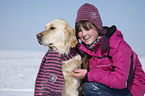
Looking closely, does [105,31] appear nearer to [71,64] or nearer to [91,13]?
[91,13]

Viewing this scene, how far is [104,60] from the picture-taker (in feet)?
6.63

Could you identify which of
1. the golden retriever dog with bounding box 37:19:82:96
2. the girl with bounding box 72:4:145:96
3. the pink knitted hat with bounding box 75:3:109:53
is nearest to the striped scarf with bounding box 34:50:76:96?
the golden retriever dog with bounding box 37:19:82:96

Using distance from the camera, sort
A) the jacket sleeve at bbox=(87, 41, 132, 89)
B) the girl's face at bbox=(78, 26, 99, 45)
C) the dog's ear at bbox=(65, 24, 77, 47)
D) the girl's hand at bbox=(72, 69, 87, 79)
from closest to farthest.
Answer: the jacket sleeve at bbox=(87, 41, 132, 89) < the girl's hand at bbox=(72, 69, 87, 79) < the girl's face at bbox=(78, 26, 99, 45) < the dog's ear at bbox=(65, 24, 77, 47)

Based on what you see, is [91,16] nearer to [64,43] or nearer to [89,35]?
[89,35]

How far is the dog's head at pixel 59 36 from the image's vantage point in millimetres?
2123

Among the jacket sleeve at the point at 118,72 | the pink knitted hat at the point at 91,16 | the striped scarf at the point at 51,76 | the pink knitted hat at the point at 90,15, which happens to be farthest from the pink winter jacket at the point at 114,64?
the striped scarf at the point at 51,76

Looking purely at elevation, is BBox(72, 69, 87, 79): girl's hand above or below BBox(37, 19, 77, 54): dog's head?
below

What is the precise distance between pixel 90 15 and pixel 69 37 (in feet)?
1.33

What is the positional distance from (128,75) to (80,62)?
63 centimetres

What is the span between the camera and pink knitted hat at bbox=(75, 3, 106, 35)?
205 cm

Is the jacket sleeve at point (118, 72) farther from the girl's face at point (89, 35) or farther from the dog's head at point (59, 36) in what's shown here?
the dog's head at point (59, 36)

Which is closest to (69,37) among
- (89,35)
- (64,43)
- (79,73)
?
(64,43)

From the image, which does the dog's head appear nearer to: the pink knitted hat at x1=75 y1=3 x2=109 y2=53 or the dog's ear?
the dog's ear

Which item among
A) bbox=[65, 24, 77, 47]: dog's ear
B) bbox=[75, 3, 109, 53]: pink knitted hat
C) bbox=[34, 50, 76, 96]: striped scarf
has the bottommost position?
bbox=[34, 50, 76, 96]: striped scarf
